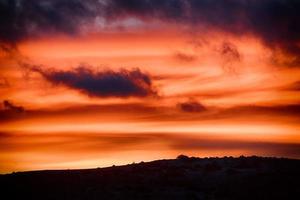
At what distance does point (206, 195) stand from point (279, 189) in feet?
21.7

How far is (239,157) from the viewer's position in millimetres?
57219

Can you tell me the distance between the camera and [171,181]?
5103 centimetres

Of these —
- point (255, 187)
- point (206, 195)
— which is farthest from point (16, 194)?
point (255, 187)

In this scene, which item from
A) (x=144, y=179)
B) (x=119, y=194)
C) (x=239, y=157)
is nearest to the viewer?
(x=119, y=194)

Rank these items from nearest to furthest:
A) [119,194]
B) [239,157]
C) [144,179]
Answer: [119,194] → [144,179] → [239,157]

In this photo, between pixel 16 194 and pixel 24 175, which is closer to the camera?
pixel 16 194

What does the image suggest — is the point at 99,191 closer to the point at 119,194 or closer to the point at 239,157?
the point at 119,194

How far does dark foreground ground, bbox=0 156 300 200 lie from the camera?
47.9m

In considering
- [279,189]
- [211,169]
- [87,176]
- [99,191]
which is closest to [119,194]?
[99,191]

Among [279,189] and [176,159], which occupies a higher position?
[176,159]

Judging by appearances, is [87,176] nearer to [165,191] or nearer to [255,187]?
[165,191]

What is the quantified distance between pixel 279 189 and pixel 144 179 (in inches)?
480

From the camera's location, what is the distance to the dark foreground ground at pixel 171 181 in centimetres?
4791

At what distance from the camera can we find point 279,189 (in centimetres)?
4891
